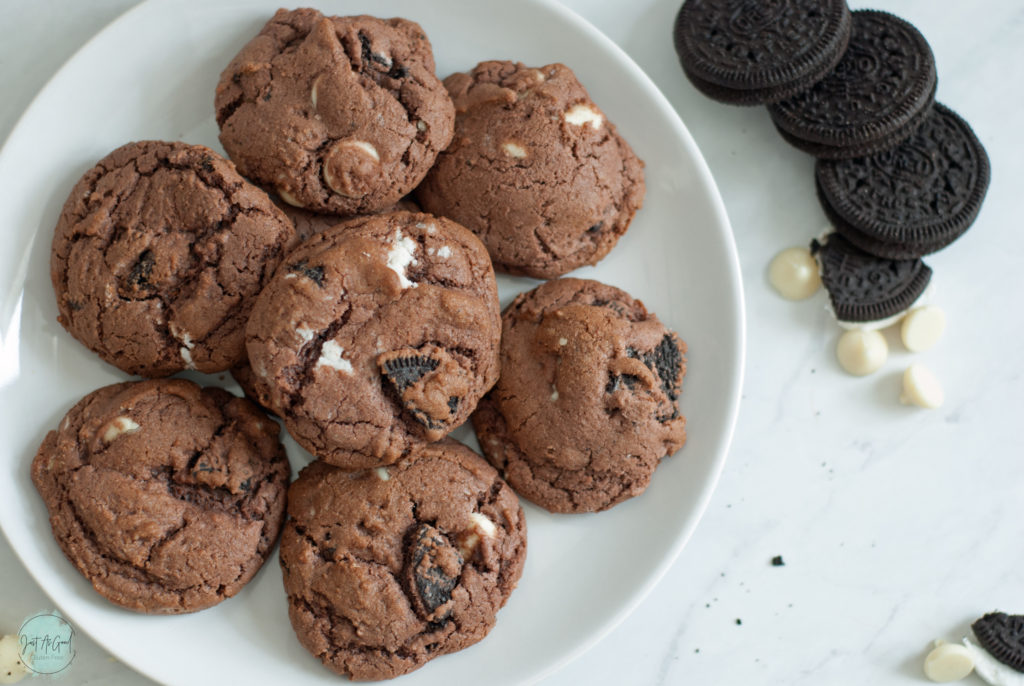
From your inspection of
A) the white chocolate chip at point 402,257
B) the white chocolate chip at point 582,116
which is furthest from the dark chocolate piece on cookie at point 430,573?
the white chocolate chip at point 582,116

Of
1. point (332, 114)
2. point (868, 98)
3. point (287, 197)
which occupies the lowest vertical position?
point (868, 98)

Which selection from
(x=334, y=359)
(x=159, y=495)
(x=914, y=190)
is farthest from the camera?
(x=914, y=190)

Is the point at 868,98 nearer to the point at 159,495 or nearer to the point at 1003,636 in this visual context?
the point at 1003,636

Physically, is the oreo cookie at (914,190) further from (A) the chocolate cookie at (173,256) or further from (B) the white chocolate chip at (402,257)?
(A) the chocolate cookie at (173,256)

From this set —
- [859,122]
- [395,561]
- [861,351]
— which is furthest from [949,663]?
[395,561]

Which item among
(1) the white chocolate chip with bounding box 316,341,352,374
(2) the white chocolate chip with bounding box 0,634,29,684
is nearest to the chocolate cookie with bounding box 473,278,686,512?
(1) the white chocolate chip with bounding box 316,341,352,374

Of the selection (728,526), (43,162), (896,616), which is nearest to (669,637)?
(728,526)

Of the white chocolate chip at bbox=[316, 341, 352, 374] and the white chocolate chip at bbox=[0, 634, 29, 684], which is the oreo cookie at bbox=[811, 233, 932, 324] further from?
the white chocolate chip at bbox=[0, 634, 29, 684]
